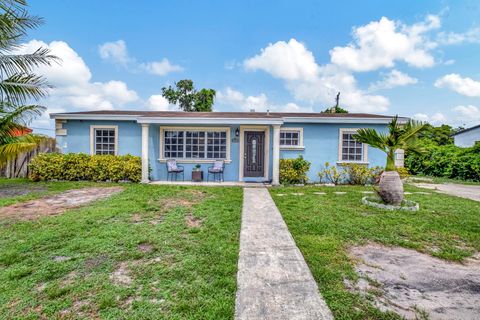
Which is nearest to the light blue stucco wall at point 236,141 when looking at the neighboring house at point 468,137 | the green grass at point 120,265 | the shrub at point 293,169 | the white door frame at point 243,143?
the white door frame at point 243,143

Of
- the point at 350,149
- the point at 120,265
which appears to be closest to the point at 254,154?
the point at 350,149

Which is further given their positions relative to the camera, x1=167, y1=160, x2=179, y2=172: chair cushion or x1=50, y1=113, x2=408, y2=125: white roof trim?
x1=167, y1=160, x2=179, y2=172: chair cushion

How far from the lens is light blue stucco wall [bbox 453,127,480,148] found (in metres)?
17.2

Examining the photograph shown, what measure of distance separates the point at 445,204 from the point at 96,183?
11.5 meters

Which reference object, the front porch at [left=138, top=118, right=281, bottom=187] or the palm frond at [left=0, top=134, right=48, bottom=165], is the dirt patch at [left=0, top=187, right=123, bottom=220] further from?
the front porch at [left=138, top=118, right=281, bottom=187]

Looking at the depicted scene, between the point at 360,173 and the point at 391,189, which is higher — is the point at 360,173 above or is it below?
above

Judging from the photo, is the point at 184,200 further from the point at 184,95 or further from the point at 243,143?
the point at 184,95

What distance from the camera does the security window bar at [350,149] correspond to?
10414mm

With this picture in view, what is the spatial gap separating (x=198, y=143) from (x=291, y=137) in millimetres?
4093

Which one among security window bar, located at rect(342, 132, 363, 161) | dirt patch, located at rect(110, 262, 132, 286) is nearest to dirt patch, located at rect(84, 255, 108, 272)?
dirt patch, located at rect(110, 262, 132, 286)

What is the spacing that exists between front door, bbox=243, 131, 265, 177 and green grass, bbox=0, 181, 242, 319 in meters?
5.46

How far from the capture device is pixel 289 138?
10555 mm

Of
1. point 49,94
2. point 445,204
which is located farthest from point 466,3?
point 49,94

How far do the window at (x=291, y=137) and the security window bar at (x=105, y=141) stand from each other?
7.38 m
